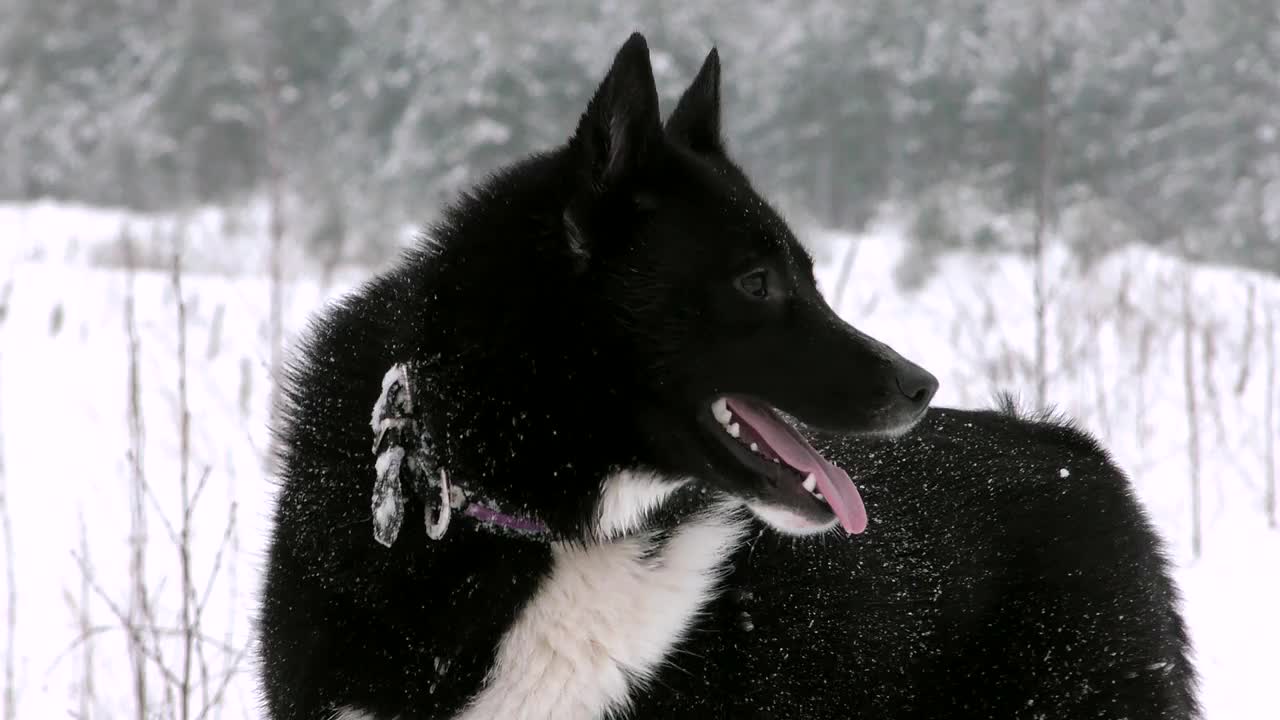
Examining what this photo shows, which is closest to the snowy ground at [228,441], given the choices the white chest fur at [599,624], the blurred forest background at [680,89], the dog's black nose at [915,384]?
the white chest fur at [599,624]

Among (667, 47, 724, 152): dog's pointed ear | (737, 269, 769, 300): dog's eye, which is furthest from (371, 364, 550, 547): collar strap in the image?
(667, 47, 724, 152): dog's pointed ear


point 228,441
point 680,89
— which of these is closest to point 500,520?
point 228,441

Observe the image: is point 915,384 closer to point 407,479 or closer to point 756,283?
point 756,283

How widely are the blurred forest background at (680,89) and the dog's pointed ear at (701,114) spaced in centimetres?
1869

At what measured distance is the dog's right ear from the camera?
1772 millimetres

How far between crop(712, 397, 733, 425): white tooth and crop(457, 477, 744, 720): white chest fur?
155 mm

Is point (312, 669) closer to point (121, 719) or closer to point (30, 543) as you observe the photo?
point (121, 719)

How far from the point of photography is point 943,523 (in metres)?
2.14

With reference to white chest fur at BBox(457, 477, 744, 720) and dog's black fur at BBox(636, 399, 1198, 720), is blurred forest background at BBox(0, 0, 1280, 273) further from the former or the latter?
white chest fur at BBox(457, 477, 744, 720)

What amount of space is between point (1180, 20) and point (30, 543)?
30587 millimetres

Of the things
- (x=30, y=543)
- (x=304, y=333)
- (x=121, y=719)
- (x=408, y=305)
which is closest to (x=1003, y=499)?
(x=408, y=305)

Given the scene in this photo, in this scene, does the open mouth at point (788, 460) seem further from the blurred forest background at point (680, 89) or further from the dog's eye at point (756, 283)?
the blurred forest background at point (680, 89)

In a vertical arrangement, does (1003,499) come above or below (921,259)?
above

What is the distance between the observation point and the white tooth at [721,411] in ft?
5.99
